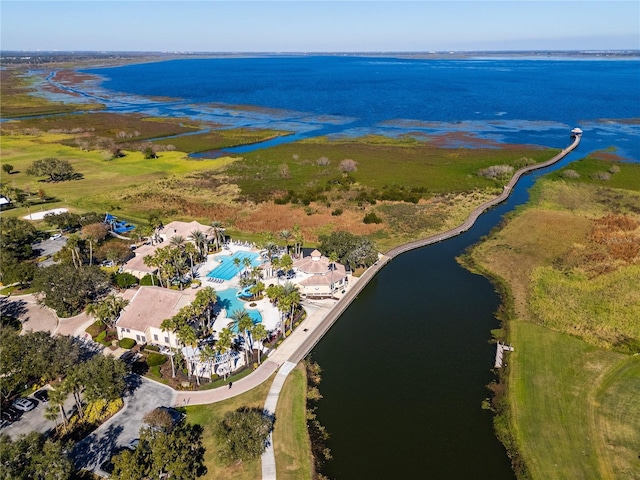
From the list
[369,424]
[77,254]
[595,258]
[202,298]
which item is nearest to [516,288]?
[595,258]

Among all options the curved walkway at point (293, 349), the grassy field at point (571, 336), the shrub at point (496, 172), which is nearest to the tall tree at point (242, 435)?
the curved walkway at point (293, 349)

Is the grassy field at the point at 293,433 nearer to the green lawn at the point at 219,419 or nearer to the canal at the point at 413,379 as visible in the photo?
the green lawn at the point at 219,419

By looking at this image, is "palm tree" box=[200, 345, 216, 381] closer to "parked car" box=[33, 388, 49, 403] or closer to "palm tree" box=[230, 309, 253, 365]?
"palm tree" box=[230, 309, 253, 365]

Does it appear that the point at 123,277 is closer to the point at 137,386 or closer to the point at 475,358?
the point at 137,386

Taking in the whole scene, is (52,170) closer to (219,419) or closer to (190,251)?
(190,251)

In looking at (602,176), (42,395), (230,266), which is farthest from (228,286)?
(602,176)

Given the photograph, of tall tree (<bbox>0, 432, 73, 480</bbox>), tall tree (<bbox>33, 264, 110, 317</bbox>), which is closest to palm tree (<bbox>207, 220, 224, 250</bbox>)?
tall tree (<bbox>33, 264, 110, 317</bbox>)
